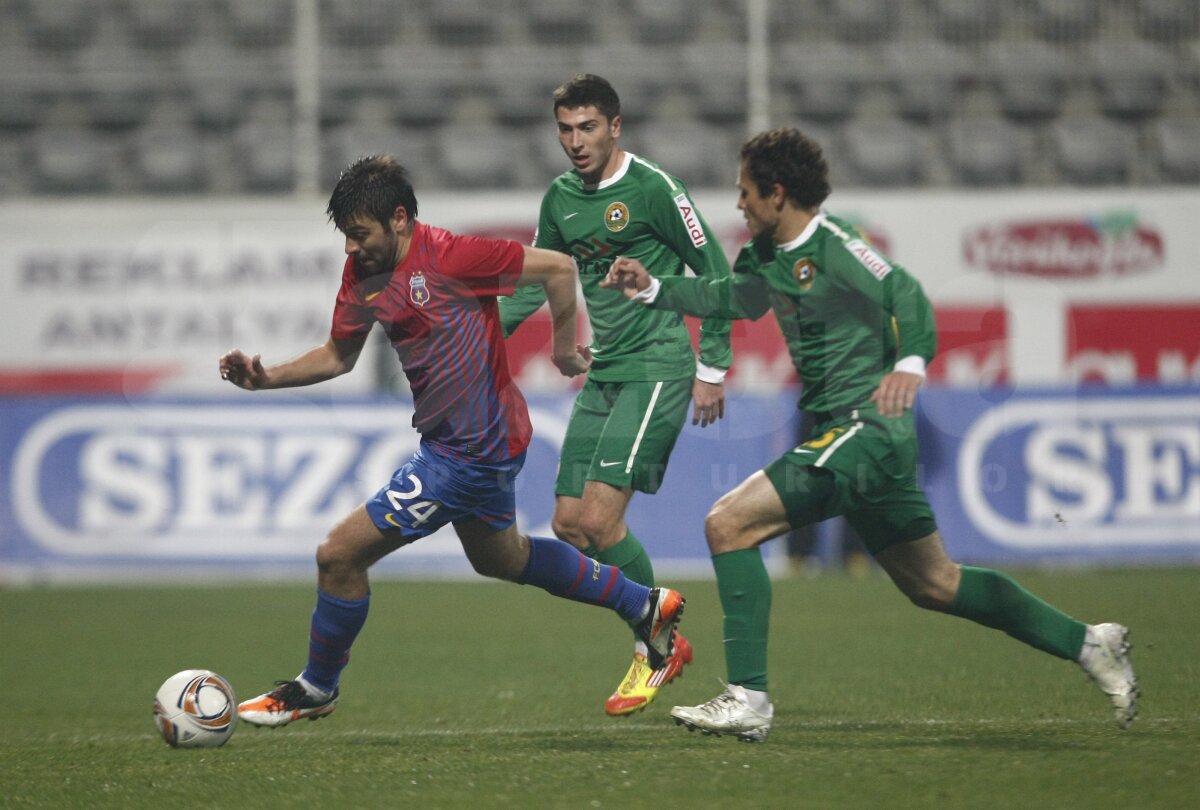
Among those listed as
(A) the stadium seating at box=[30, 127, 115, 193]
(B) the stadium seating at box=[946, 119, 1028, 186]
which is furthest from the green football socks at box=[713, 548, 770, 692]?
(A) the stadium seating at box=[30, 127, 115, 193]

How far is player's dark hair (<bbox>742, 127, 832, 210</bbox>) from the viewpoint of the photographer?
4.91m

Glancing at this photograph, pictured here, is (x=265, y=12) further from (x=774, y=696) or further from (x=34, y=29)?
(x=774, y=696)

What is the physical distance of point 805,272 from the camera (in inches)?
196

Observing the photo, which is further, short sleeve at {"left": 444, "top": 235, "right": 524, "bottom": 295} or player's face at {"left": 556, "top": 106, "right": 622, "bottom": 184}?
player's face at {"left": 556, "top": 106, "right": 622, "bottom": 184}

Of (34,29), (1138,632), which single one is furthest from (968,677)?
(34,29)

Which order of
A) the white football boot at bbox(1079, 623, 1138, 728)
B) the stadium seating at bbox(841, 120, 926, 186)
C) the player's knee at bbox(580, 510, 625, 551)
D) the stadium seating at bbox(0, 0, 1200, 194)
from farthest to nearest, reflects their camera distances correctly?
the stadium seating at bbox(0, 0, 1200, 194) < the stadium seating at bbox(841, 120, 926, 186) < the player's knee at bbox(580, 510, 625, 551) < the white football boot at bbox(1079, 623, 1138, 728)

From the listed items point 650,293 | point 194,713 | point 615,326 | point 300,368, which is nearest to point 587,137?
point 615,326

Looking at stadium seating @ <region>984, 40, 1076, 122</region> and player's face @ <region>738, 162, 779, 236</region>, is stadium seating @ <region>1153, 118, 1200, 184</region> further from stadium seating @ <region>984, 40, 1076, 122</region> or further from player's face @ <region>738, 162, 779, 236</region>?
player's face @ <region>738, 162, 779, 236</region>

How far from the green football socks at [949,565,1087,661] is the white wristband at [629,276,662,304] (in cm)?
135

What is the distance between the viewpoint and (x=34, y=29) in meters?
15.4

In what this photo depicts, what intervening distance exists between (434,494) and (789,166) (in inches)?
61.6

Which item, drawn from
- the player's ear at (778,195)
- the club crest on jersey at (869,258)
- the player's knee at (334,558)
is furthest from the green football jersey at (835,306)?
the player's knee at (334,558)

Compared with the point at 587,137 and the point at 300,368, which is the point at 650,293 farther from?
the point at 300,368

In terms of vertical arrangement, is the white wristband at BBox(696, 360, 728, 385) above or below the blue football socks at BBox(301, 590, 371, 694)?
above
